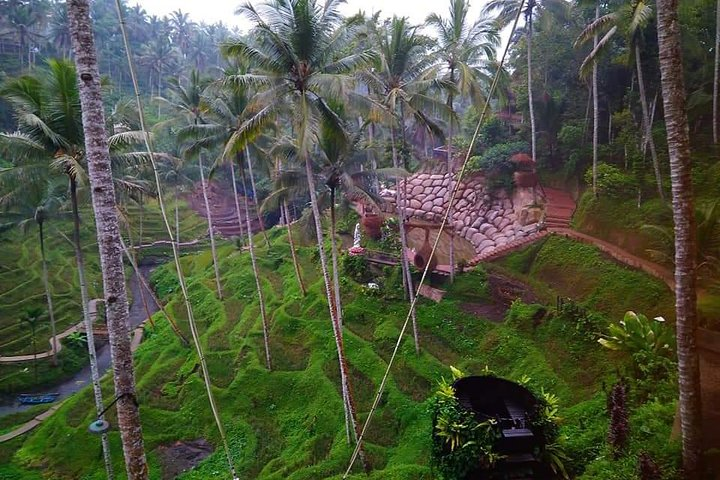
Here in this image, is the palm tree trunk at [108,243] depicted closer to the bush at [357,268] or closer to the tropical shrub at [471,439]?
the tropical shrub at [471,439]

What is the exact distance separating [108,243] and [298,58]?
627 cm

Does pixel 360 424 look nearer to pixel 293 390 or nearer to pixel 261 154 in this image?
pixel 293 390

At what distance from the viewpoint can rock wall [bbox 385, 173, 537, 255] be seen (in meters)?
18.2

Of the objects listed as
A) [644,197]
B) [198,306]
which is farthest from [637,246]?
[198,306]

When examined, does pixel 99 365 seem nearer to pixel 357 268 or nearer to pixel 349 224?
pixel 357 268

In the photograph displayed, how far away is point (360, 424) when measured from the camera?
11859 millimetres

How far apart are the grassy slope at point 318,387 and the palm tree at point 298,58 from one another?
2031 millimetres

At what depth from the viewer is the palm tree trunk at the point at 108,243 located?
17.8 ft

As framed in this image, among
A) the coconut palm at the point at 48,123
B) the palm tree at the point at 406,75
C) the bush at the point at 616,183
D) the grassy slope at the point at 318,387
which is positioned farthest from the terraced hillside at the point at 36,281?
the bush at the point at 616,183

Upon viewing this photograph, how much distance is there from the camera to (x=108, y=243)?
5566 mm

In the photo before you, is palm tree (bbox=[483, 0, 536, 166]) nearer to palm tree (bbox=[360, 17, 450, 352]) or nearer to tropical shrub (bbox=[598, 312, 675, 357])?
palm tree (bbox=[360, 17, 450, 352])

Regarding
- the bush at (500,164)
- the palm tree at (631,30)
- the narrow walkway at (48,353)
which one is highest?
the palm tree at (631,30)

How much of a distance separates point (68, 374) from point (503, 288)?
19023 mm

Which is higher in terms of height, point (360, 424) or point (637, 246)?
point (637, 246)
